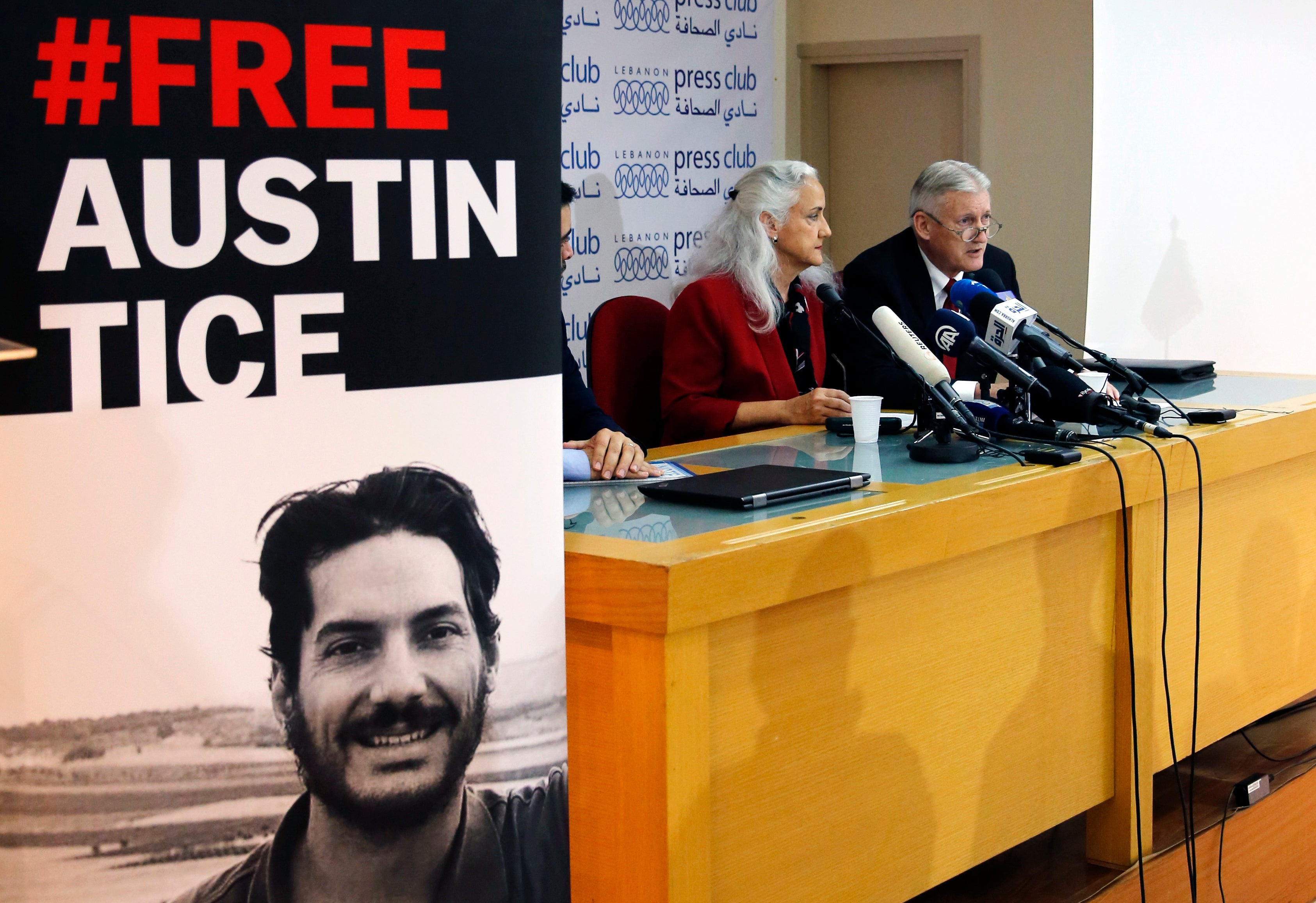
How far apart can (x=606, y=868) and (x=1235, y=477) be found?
1422 mm

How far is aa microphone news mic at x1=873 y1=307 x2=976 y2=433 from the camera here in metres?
2.16

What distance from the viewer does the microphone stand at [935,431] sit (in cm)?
203

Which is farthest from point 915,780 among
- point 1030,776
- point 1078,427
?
point 1078,427

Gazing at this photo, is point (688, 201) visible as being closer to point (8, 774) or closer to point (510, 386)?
point (510, 386)

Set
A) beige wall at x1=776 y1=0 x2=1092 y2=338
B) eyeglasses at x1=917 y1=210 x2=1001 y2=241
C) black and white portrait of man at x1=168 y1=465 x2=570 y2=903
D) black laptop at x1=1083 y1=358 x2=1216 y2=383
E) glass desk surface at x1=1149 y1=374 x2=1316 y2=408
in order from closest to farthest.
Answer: black and white portrait of man at x1=168 y1=465 x2=570 y2=903 → glass desk surface at x1=1149 y1=374 x2=1316 y2=408 → black laptop at x1=1083 y1=358 x2=1216 y2=383 → eyeglasses at x1=917 y1=210 x2=1001 y2=241 → beige wall at x1=776 y1=0 x2=1092 y2=338

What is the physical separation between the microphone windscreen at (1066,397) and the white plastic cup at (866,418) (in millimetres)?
264

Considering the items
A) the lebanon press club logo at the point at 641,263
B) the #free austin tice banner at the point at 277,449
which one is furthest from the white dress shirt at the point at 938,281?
the #free austin tice banner at the point at 277,449

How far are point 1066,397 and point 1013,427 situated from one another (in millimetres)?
94

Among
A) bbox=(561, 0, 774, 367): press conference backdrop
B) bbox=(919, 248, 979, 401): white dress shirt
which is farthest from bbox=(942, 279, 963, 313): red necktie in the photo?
bbox=(561, 0, 774, 367): press conference backdrop

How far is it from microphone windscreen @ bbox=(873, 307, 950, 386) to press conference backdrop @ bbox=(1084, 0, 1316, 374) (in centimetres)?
255

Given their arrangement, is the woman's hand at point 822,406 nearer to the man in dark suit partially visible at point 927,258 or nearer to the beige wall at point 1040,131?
the man in dark suit partially visible at point 927,258

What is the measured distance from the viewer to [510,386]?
1289 mm

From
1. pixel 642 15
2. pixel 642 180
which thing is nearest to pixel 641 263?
pixel 642 180

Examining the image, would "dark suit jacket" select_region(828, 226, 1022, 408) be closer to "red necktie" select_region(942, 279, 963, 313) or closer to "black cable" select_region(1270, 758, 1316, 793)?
"red necktie" select_region(942, 279, 963, 313)
